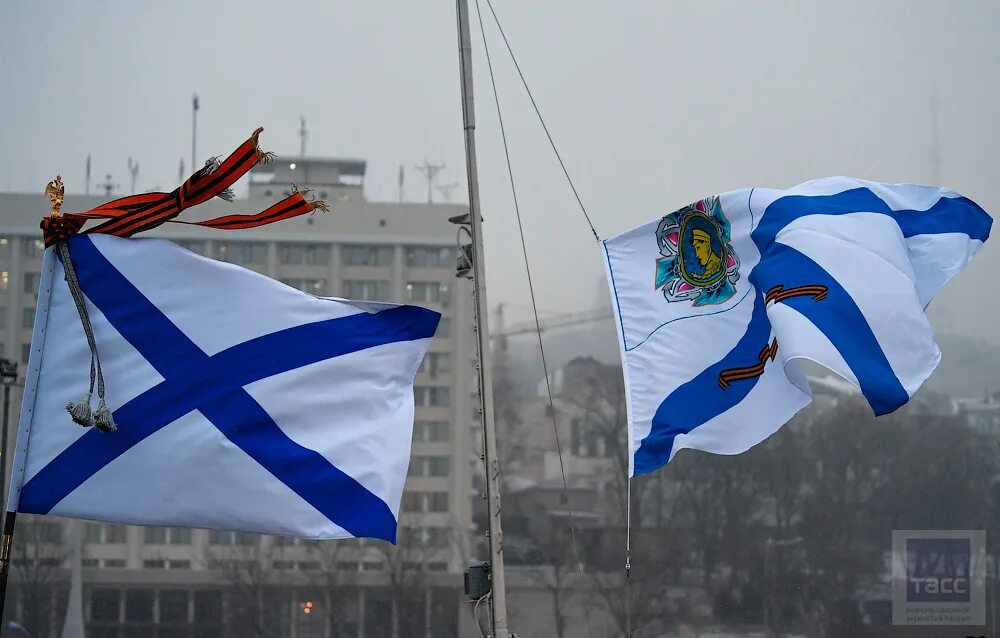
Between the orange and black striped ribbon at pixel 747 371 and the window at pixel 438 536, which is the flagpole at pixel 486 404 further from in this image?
the window at pixel 438 536

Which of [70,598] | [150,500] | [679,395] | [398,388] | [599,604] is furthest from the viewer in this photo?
[70,598]

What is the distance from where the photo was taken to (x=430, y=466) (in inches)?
1087

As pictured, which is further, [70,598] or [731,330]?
[70,598]

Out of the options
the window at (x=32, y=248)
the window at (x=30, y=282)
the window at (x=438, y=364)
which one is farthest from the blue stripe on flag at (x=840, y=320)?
the window at (x=32, y=248)

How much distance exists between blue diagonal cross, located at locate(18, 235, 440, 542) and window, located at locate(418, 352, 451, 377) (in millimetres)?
23605

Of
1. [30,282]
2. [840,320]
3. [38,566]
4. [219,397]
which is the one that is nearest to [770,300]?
[840,320]

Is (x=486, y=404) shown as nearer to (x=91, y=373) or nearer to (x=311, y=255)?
(x=91, y=373)

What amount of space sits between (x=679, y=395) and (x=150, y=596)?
2329 cm

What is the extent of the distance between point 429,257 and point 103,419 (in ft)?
80.6

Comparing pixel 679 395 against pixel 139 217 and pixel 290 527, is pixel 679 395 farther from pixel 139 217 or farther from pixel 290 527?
pixel 139 217

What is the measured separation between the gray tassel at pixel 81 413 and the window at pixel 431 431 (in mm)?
23621

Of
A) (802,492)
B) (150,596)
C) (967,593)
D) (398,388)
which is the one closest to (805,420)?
(802,492)

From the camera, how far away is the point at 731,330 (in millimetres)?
5797

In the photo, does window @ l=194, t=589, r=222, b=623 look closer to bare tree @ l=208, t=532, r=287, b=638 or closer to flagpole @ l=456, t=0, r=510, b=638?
bare tree @ l=208, t=532, r=287, b=638
